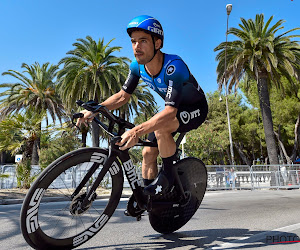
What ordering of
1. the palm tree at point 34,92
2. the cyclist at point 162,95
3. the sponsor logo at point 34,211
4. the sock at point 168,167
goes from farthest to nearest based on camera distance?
the palm tree at point 34,92, the sock at point 168,167, the cyclist at point 162,95, the sponsor logo at point 34,211

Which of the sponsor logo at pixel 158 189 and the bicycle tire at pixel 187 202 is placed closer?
the sponsor logo at pixel 158 189

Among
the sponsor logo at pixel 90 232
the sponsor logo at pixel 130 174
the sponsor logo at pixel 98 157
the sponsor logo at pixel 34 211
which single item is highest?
the sponsor logo at pixel 98 157

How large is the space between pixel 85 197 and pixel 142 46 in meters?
1.39

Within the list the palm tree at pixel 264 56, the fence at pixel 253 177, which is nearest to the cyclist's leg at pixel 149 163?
the fence at pixel 253 177

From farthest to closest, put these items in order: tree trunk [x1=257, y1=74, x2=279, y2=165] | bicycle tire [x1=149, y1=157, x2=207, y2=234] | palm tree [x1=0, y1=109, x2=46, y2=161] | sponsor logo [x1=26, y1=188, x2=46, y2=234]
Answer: tree trunk [x1=257, y1=74, x2=279, y2=165] → palm tree [x1=0, y1=109, x2=46, y2=161] → bicycle tire [x1=149, y1=157, x2=207, y2=234] → sponsor logo [x1=26, y1=188, x2=46, y2=234]

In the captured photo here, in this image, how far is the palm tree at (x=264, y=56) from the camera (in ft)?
60.5

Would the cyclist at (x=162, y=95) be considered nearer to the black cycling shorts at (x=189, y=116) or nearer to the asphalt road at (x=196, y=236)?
the black cycling shorts at (x=189, y=116)

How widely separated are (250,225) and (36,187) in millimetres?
2732

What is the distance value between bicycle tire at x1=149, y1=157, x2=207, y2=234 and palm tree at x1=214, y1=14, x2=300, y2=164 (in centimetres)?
1613

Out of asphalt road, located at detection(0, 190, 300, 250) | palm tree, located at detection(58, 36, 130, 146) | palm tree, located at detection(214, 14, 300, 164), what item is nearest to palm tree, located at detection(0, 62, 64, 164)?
palm tree, located at detection(58, 36, 130, 146)

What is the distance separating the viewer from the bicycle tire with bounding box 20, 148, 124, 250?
2.08 m

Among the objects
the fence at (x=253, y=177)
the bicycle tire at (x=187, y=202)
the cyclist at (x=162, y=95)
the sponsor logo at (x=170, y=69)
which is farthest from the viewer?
the fence at (x=253, y=177)

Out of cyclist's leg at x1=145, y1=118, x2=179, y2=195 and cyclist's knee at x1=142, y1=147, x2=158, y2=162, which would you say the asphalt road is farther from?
cyclist's knee at x1=142, y1=147, x2=158, y2=162

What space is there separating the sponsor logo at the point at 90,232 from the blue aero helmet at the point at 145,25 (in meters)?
1.68
